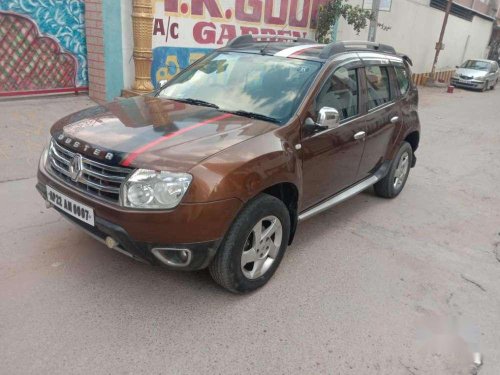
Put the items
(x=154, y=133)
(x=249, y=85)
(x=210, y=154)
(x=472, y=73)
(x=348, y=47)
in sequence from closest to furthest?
(x=210, y=154) < (x=154, y=133) < (x=249, y=85) < (x=348, y=47) < (x=472, y=73)

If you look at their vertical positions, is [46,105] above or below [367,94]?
below

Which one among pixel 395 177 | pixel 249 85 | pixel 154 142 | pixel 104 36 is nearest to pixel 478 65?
pixel 395 177

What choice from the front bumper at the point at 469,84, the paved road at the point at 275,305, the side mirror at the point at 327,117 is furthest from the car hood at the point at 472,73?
the side mirror at the point at 327,117

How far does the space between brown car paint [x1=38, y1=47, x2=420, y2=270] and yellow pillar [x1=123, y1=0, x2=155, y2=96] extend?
4.25m

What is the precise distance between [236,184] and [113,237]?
0.83m

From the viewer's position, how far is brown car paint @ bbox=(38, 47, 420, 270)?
2607mm

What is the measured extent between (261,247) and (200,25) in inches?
281

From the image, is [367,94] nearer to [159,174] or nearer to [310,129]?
[310,129]

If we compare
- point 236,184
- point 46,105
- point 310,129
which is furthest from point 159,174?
point 46,105

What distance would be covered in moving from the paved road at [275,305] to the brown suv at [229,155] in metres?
0.38

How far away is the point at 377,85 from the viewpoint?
4531 mm

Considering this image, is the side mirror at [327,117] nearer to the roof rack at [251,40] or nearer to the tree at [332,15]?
the roof rack at [251,40]

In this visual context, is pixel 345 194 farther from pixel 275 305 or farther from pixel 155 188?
pixel 155 188

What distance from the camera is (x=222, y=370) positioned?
8.27 feet
